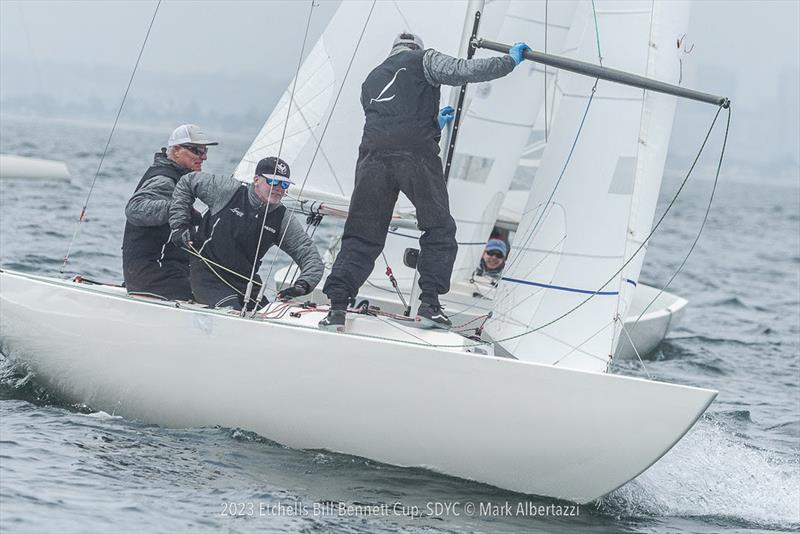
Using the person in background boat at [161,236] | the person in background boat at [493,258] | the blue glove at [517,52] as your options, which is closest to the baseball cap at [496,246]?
the person in background boat at [493,258]

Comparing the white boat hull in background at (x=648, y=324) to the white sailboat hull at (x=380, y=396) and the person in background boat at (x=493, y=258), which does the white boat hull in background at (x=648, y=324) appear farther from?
the white sailboat hull at (x=380, y=396)

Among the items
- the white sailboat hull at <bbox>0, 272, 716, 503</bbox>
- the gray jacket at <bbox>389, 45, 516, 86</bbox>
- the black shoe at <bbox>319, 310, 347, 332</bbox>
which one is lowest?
the white sailboat hull at <bbox>0, 272, 716, 503</bbox>

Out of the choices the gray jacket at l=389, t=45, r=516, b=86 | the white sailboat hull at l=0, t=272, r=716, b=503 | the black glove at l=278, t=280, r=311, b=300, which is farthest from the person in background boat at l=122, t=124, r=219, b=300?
the gray jacket at l=389, t=45, r=516, b=86

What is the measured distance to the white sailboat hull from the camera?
Result: 5.06 metres

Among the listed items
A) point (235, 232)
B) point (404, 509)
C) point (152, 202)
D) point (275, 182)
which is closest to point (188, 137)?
point (152, 202)

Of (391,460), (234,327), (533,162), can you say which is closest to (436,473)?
(391,460)

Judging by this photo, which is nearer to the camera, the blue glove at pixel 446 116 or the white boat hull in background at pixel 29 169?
the blue glove at pixel 446 116

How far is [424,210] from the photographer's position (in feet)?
18.6

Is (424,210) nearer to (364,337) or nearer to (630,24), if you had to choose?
(364,337)

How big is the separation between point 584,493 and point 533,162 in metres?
6.41

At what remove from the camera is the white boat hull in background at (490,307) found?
28.9ft

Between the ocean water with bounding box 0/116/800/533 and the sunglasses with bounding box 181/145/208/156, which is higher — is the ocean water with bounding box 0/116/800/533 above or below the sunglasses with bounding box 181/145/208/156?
below

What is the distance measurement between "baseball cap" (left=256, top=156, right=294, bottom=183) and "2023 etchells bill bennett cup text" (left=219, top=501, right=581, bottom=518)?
1610mm

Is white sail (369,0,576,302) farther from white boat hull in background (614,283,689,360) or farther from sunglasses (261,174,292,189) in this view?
sunglasses (261,174,292,189)
